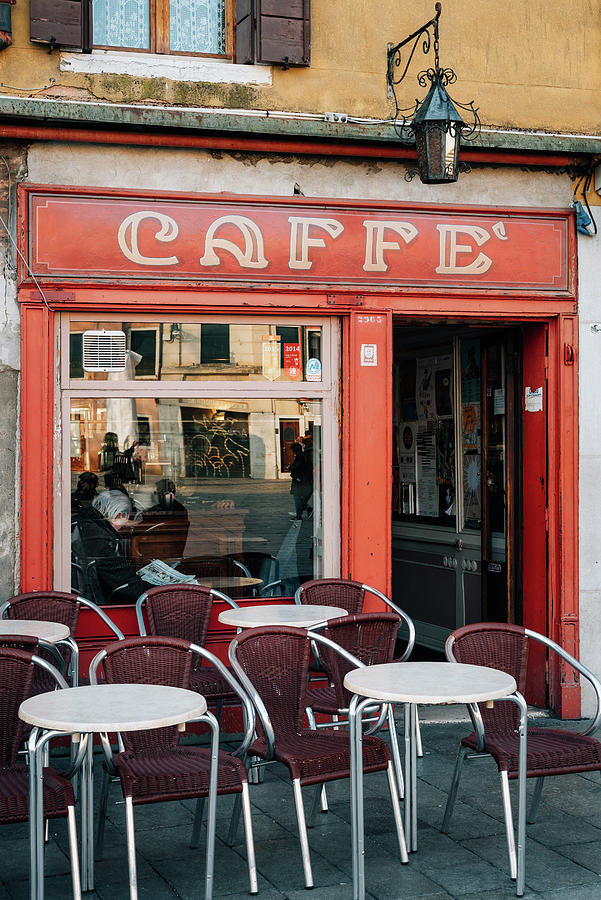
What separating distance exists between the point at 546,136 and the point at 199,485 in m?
3.50

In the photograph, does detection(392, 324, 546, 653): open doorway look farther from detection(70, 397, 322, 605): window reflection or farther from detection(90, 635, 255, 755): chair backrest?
detection(90, 635, 255, 755): chair backrest

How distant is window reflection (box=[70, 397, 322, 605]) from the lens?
698cm

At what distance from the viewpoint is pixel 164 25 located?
7117 millimetres

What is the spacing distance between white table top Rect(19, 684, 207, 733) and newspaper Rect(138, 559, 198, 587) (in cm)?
266

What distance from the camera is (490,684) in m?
4.51

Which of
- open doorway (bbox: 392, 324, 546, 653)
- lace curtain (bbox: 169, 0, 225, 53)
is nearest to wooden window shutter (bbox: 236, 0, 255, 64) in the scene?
lace curtain (bbox: 169, 0, 225, 53)

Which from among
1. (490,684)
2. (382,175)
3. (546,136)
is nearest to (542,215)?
(546,136)

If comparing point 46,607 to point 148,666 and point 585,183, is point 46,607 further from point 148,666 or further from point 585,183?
point 585,183

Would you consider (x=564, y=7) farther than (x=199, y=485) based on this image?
Yes

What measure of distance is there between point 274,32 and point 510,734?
4764 mm

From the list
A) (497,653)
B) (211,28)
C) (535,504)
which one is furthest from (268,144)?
(497,653)

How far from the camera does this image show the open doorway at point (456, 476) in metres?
8.12

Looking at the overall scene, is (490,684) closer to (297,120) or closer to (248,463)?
(248,463)

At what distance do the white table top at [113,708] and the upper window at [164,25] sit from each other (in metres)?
4.55
